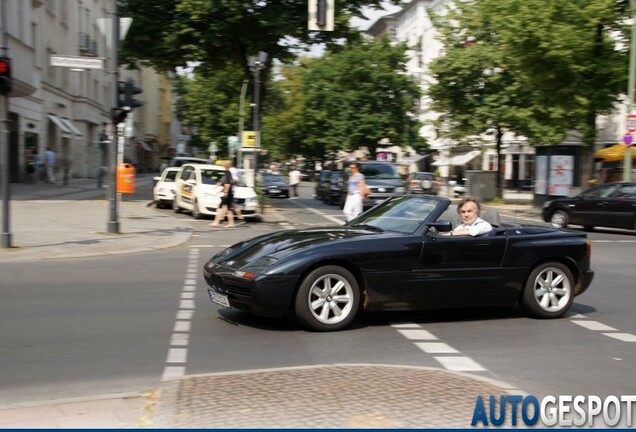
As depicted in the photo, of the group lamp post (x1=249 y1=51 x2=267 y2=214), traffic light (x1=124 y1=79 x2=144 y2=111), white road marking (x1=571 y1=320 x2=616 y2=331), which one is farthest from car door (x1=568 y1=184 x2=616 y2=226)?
white road marking (x1=571 y1=320 x2=616 y2=331)

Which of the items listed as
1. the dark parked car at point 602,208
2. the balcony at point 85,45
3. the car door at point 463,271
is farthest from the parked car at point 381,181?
the balcony at point 85,45

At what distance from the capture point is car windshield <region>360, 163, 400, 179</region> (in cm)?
2861

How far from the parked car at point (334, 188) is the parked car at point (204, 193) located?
9.12 m

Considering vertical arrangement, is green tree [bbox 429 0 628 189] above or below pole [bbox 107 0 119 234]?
above

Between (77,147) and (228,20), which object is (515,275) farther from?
(77,147)

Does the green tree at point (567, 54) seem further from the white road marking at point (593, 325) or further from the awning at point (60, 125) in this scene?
the awning at point (60, 125)

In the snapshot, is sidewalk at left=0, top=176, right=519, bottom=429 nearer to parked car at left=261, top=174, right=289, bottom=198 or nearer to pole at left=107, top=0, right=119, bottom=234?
pole at left=107, top=0, right=119, bottom=234

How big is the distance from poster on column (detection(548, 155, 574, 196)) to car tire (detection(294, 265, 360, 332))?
24.7 m

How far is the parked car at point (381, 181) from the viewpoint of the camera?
27.1 m

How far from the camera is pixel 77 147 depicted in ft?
164

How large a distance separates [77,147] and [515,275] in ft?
152

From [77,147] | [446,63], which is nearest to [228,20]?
[446,63]

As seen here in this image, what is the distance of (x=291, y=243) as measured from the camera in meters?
7.55

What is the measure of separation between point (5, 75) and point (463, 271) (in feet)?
Answer: 29.5
